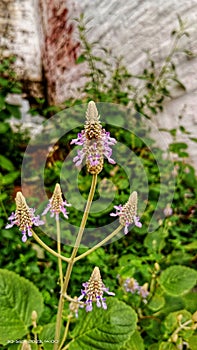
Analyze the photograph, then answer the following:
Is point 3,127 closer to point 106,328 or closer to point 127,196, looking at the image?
point 127,196

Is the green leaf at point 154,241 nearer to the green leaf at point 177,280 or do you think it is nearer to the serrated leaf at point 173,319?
the green leaf at point 177,280

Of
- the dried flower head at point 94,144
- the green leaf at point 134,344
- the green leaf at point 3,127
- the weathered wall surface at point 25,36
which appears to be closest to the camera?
the dried flower head at point 94,144

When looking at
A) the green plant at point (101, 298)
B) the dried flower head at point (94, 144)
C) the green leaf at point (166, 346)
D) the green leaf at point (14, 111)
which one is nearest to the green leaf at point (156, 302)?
the green plant at point (101, 298)

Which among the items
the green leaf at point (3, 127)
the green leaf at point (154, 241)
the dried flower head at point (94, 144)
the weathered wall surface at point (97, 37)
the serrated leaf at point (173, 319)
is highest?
the weathered wall surface at point (97, 37)

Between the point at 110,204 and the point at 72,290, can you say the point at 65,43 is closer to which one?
the point at 110,204

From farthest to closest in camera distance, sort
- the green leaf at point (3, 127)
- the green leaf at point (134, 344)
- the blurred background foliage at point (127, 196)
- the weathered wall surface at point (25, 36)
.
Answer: the weathered wall surface at point (25, 36) → the green leaf at point (3, 127) → the blurred background foliage at point (127, 196) → the green leaf at point (134, 344)

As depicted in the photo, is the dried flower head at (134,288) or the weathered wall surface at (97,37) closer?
the dried flower head at (134,288)
